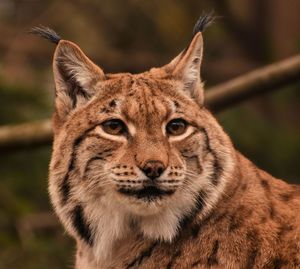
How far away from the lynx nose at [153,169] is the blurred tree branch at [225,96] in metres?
2.56

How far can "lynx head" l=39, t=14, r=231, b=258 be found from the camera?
598 centimetres

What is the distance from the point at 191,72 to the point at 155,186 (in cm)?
123

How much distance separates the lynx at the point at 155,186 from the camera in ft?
19.8

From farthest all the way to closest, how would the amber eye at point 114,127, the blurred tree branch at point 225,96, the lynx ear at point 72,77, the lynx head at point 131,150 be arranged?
the blurred tree branch at point 225,96 < the lynx ear at point 72,77 < the amber eye at point 114,127 < the lynx head at point 131,150

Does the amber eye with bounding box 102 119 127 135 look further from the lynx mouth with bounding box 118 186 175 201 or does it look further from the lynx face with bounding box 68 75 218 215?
the lynx mouth with bounding box 118 186 175 201

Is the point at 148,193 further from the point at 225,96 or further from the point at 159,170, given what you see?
the point at 225,96

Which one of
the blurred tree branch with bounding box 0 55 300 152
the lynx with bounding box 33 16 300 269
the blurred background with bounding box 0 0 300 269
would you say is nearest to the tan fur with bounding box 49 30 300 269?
the lynx with bounding box 33 16 300 269

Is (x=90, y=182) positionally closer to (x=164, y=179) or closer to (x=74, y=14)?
(x=164, y=179)

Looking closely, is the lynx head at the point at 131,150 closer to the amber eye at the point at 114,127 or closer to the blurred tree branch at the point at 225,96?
the amber eye at the point at 114,127

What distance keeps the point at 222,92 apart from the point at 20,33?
696cm

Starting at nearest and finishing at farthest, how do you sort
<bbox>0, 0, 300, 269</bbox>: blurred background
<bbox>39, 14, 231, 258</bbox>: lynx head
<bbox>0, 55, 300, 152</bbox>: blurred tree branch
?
<bbox>39, 14, 231, 258</bbox>: lynx head → <bbox>0, 55, 300, 152</bbox>: blurred tree branch → <bbox>0, 0, 300, 269</bbox>: blurred background

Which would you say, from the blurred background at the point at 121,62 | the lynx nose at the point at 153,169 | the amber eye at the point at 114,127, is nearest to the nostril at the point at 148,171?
the lynx nose at the point at 153,169

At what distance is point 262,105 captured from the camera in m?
15.1

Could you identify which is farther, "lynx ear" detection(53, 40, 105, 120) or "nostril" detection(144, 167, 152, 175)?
"lynx ear" detection(53, 40, 105, 120)
